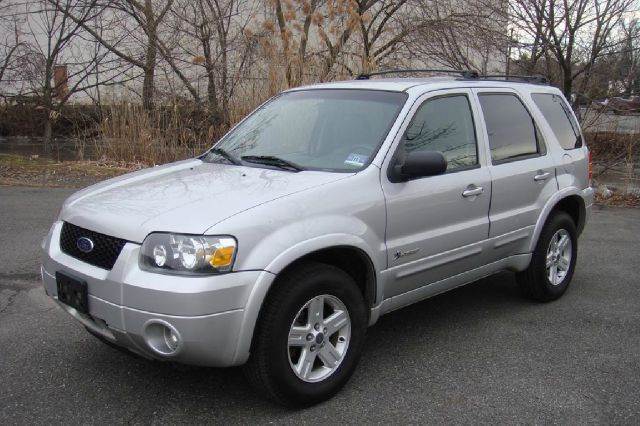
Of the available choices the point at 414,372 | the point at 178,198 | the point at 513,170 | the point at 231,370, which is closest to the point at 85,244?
the point at 178,198

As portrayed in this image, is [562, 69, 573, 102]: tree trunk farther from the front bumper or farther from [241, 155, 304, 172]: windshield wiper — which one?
the front bumper

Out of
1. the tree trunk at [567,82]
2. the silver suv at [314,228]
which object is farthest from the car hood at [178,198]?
the tree trunk at [567,82]

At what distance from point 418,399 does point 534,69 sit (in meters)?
10.1

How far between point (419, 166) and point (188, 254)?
1445 millimetres

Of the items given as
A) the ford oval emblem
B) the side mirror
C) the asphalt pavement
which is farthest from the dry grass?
the side mirror

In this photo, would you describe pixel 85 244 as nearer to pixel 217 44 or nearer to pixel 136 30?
pixel 217 44

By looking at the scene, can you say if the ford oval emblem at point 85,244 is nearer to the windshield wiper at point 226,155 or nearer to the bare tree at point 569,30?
the windshield wiper at point 226,155

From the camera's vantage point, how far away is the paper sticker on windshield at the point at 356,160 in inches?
148

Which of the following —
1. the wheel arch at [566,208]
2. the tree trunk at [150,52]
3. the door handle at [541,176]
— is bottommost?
the wheel arch at [566,208]

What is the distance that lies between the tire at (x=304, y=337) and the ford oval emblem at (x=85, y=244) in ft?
3.16

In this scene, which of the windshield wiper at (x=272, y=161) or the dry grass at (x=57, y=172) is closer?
the windshield wiper at (x=272, y=161)

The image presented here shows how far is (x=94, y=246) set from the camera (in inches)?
128

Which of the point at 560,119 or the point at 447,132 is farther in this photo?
the point at 560,119

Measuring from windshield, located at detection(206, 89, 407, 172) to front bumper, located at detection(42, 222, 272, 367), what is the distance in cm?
111
